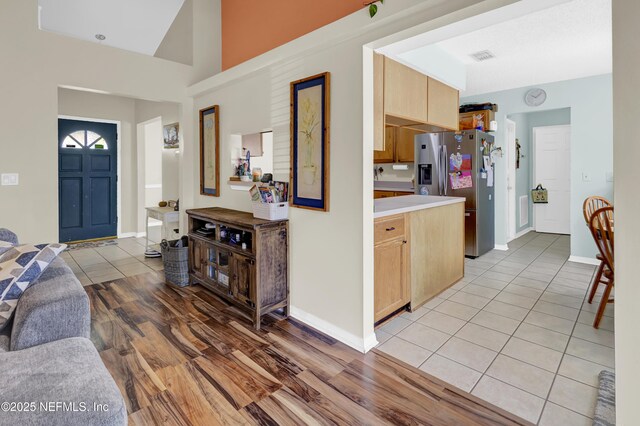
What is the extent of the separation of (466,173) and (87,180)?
6118 millimetres

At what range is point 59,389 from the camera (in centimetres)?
109

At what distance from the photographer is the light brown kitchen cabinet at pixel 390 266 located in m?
2.56

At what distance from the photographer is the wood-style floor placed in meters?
1.72

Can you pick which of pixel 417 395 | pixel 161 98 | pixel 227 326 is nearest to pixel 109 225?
pixel 161 98

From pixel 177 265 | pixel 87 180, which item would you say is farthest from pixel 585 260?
pixel 87 180

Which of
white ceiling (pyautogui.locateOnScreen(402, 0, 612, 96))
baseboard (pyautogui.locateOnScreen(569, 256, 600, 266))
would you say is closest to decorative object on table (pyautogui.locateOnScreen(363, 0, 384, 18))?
white ceiling (pyautogui.locateOnScreen(402, 0, 612, 96))

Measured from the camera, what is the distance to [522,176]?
683 centimetres

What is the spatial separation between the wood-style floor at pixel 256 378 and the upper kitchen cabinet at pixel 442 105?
2295 mm

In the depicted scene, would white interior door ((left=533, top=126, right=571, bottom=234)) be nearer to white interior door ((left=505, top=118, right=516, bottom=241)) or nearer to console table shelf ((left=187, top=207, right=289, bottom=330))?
white interior door ((left=505, top=118, right=516, bottom=241))

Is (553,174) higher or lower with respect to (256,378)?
higher

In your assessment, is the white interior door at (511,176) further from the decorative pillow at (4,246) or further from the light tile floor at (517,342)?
the decorative pillow at (4,246)

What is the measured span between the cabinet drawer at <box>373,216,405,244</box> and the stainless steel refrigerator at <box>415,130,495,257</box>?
8.21ft

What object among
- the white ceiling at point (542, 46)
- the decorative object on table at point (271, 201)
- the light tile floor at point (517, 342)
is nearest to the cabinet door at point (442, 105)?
the white ceiling at point (542, 46)

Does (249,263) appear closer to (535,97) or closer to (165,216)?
(165,216)
